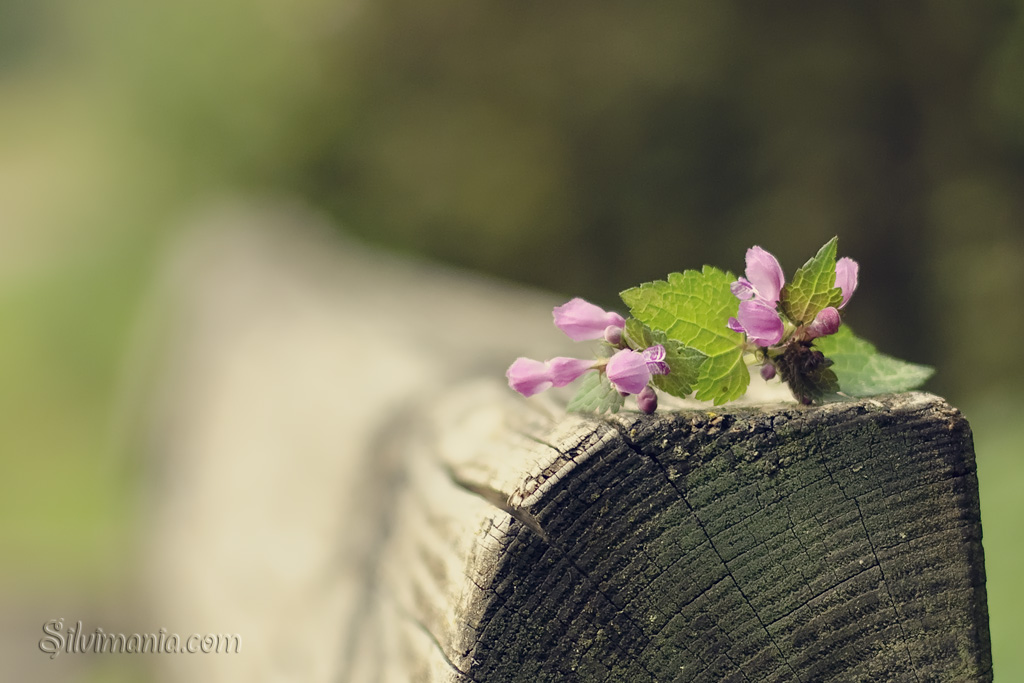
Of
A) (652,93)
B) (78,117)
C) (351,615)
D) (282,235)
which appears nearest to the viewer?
(351,615)

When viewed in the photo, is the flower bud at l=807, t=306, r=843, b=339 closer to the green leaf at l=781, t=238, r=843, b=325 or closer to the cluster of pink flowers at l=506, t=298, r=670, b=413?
the green leaf at l=781, t=238, r=843, b=325

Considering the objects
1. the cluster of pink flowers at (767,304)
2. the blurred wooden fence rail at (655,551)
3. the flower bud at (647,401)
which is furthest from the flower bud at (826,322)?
the flower bud at (647,401)

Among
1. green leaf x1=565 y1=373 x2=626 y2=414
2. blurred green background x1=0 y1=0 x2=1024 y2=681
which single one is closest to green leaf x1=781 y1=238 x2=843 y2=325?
green leaf x1=565 y1=373 x2=626 y2=414

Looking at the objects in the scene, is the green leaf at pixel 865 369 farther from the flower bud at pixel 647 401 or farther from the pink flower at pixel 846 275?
the flower bud at pixel 647 401

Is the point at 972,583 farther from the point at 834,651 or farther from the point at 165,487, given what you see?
the point at 165,487

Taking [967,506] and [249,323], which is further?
[249,323]

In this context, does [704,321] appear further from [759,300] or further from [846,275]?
[846,275]

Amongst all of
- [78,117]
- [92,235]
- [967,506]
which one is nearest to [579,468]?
[967,506]

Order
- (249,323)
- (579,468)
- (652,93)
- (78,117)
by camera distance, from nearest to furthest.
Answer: (579,468) → (249,323) → (652,93) → (78,117)
